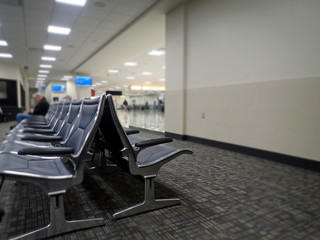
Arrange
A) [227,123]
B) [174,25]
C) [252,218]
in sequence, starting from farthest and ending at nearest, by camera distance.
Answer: [174,25] → [227,123] → [252,218]

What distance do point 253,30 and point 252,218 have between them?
2.89 metres

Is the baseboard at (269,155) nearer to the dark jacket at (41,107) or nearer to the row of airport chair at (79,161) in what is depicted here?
the row of airport chair at (79,161)

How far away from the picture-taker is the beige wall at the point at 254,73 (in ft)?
8.88

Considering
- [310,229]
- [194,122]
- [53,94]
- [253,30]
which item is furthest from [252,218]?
[53,94]

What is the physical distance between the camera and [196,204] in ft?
5.75

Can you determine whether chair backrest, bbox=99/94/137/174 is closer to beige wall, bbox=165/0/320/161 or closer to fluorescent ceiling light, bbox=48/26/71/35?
beige wall, bbox=165/0/320/161

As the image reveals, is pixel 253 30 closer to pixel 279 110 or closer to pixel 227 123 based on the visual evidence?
pixel 279 110

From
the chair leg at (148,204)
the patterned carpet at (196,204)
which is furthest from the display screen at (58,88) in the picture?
the chair leg at (148,204)

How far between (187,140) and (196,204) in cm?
317

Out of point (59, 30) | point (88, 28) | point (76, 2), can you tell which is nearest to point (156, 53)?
point (88, 28)

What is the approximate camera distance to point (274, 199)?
6.04 feet

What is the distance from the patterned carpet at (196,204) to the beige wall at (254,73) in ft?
2.24

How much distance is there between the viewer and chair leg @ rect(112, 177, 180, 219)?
5.10ft

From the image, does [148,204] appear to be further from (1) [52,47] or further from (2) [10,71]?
(2) [10,71]
